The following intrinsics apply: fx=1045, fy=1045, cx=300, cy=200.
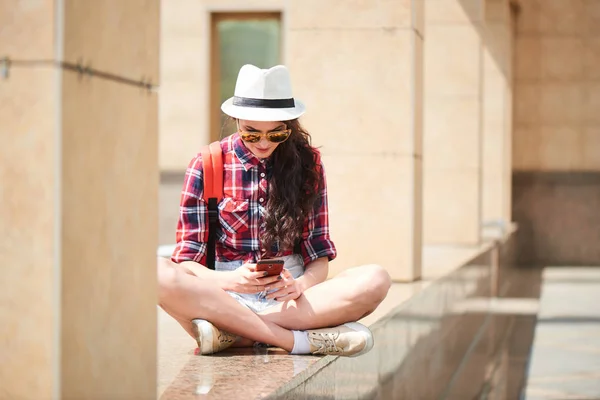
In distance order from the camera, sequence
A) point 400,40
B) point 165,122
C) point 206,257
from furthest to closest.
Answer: point 165,122
point 400,40
point 206,257

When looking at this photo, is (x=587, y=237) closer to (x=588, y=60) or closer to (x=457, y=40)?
(x=588, y=60)

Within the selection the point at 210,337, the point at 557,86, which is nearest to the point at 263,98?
the point at 210,337

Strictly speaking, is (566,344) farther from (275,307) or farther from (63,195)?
(63,195)

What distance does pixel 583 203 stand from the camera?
76.1 ft

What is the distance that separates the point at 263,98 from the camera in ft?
15.1

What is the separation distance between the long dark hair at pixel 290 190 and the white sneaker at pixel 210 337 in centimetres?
44

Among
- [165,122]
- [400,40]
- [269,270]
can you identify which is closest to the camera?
[269,270]

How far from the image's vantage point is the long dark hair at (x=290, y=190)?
15.3 ft

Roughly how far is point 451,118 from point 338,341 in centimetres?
1026

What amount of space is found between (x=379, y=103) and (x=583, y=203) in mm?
15461

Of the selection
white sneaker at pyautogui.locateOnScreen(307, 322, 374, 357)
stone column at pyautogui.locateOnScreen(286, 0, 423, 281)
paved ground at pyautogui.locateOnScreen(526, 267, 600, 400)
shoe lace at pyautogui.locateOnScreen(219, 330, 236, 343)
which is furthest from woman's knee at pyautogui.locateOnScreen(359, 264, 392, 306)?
stone column at pyautogui.locateOnScreen(286, 0, 423, 281)

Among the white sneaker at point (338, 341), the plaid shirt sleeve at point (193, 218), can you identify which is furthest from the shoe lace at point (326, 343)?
the plaid shirt sleeve at point (193, 218)

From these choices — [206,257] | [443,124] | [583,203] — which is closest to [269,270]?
[206,257]

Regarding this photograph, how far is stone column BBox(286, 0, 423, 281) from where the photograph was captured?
8.80m
